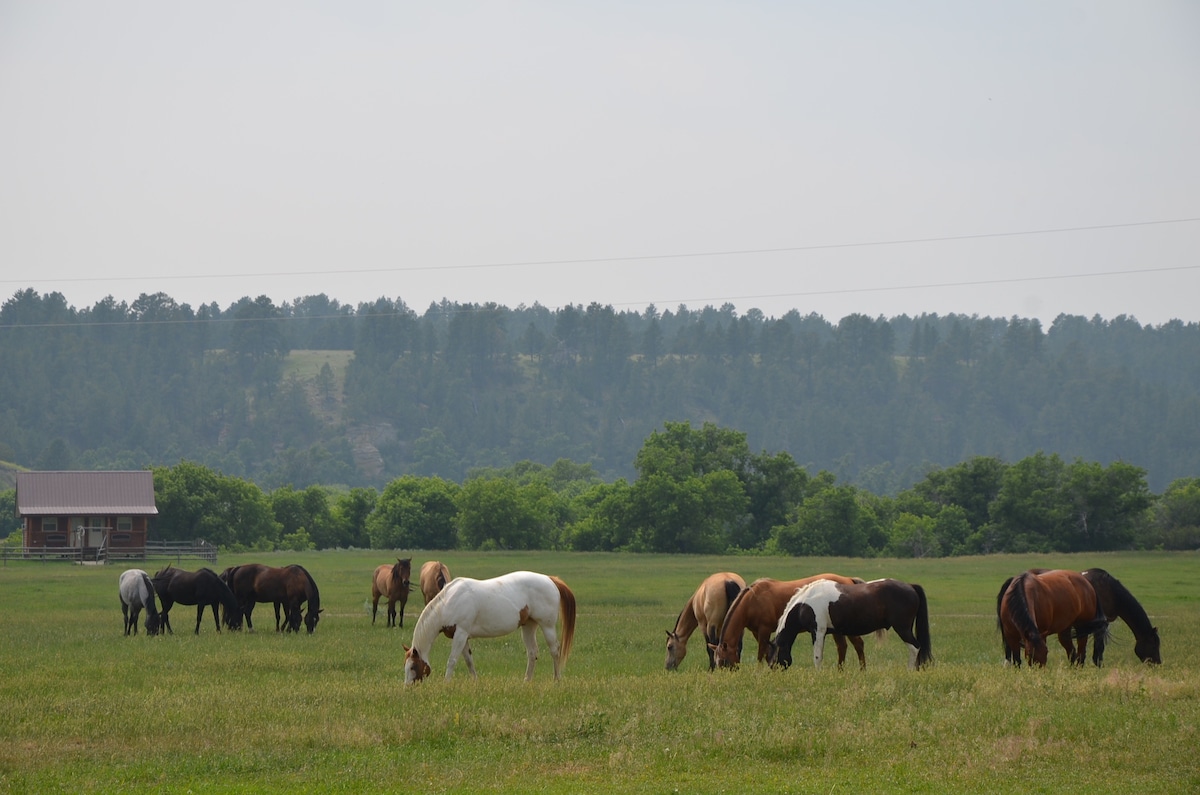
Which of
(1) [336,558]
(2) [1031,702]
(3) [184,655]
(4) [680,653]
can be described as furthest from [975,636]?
(1) [336,558]

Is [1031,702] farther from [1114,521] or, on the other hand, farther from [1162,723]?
[1114,521]

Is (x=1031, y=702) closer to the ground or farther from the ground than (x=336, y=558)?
farther from the ground

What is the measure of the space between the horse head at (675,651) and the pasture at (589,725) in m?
0.48

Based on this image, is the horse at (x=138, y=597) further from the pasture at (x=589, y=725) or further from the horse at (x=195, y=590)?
the pasture at (x=589, y=725)

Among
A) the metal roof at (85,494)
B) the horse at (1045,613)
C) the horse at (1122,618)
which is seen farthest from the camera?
the metal roof at (85,494)

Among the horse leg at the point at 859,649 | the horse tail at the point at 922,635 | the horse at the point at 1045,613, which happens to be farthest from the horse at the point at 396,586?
the horse at the point at 1045,613

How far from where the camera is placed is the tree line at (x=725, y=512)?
79812 mm

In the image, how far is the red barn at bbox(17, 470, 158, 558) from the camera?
70.3m

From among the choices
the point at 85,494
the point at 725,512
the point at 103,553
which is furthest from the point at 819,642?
the point at 725,512

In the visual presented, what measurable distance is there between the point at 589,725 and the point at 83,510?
213ft

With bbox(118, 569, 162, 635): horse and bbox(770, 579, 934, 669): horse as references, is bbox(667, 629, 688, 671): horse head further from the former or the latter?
bbox(118, 569, 162, 635): horse

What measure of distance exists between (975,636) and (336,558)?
49.1 m

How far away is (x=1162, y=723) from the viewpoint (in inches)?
484

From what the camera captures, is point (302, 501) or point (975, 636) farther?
point (302, 501)
